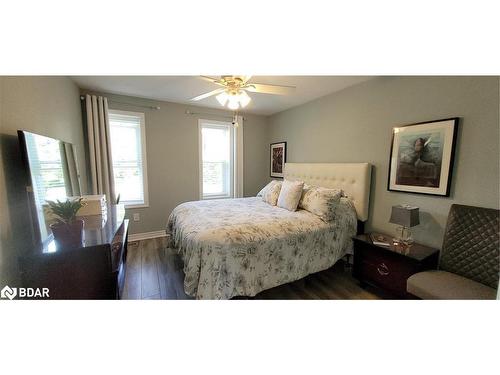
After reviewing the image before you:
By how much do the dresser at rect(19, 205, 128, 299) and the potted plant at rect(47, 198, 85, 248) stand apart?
44 millimetres

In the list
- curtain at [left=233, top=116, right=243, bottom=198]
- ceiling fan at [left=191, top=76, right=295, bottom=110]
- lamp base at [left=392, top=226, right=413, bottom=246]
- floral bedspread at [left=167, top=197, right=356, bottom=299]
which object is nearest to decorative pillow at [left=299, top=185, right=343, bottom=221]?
floral bedspread at [left=167, top=197, right=356, bottom=299]

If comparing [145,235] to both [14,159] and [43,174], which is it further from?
[14,159]

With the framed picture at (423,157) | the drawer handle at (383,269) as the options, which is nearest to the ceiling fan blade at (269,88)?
the framed picture at (423,157)

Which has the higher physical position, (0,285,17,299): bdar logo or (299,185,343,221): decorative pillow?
(299,185,343,221): decorative pillow

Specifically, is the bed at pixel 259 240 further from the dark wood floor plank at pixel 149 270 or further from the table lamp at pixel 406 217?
the table lamp at pixel 406 217

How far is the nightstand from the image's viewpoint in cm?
165

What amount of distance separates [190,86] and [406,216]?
9.31 feet

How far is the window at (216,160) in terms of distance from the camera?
3693 millimetres

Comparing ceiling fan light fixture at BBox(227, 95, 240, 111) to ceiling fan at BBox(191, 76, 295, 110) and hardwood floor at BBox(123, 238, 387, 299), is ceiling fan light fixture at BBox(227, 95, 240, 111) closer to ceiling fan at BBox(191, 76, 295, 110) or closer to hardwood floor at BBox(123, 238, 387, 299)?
ceiling fan at BBox(191, 76, 295, 110)

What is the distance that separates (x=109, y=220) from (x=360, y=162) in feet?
9.12

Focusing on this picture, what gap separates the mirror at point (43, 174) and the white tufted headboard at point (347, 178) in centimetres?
284
